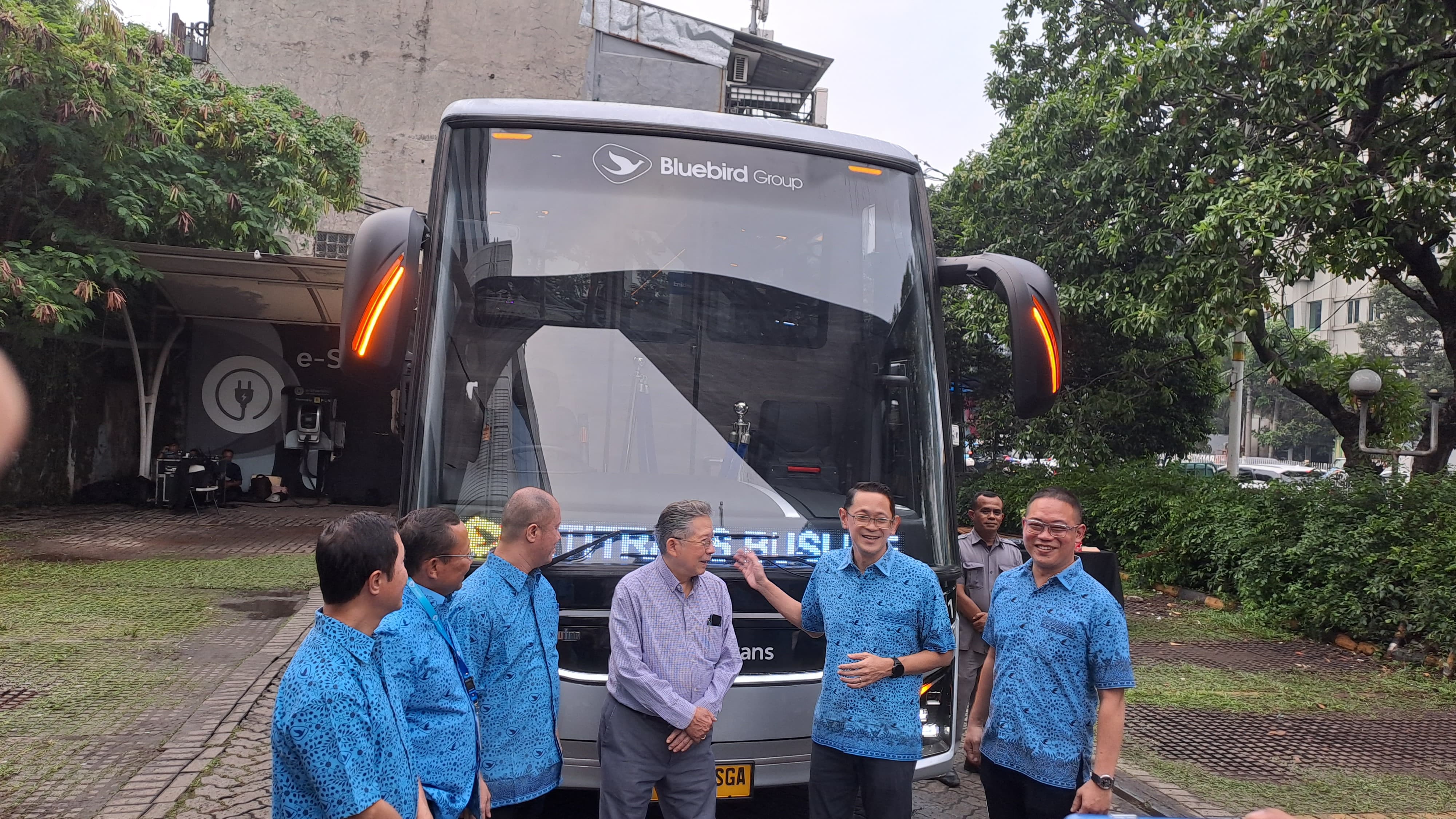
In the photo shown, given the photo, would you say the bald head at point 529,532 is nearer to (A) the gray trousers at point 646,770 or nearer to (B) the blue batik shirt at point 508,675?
(B) the blue batik shirt at point 508,675

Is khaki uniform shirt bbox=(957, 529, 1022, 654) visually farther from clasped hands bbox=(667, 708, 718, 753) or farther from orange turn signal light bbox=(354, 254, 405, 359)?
orange turn signal light bbox=(354, 254, 405, 359)

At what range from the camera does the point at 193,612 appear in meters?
10.7

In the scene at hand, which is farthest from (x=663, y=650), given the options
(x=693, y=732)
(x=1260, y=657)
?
(x=1260, y=657)

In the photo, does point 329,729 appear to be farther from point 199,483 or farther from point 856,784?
point 199,483

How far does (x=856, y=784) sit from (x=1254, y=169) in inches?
388

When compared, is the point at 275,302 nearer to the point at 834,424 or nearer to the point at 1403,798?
the point at 834,424

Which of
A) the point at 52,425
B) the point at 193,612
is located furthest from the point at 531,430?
the point at 52,425

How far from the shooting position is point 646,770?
163 inches

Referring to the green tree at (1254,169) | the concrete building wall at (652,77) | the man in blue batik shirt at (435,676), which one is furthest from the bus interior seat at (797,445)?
the concrete building wall at (652,77)

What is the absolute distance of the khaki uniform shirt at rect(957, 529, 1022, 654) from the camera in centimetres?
618

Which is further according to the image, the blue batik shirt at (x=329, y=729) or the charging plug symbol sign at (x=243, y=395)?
the charging plug symbol sign at (x=243, y=395)

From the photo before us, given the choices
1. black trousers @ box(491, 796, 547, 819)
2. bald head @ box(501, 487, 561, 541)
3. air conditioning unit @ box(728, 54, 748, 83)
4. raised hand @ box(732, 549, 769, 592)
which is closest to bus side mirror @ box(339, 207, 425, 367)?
bald head @ box(501, 487, 561, 541)

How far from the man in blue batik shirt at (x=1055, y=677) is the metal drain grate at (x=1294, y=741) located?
3472mm

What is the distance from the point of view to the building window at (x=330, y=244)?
2483cm
